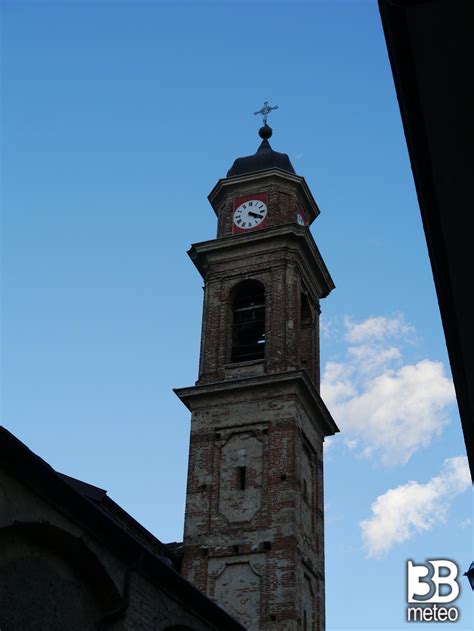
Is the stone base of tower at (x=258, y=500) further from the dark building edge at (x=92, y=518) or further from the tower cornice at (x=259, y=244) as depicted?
the tower cornice at (x=259, y=244)

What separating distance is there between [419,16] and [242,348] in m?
19.6

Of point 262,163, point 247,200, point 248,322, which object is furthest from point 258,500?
point 262,163

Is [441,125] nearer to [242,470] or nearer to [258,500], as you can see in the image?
[258,500]

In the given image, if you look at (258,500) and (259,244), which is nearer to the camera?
(258,500)

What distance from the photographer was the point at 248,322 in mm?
23938

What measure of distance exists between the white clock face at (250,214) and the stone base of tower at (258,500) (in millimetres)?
5694

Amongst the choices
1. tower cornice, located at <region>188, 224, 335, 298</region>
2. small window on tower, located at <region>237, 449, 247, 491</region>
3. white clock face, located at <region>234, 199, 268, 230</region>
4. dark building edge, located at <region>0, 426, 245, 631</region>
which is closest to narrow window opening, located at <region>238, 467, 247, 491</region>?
small window on tower, located at <region>237, 449, 247, 491</region>

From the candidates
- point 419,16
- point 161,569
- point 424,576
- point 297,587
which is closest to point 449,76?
point 419,16

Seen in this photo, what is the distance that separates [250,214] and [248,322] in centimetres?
367

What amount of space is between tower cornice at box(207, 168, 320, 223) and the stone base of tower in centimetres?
717

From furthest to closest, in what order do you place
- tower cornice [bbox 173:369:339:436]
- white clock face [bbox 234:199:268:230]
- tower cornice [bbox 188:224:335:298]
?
white clock face [bbox 234:199:268:230], tower cornice [bbox 188:224:335:298], tower cornice [bbox 173:369:339:436]

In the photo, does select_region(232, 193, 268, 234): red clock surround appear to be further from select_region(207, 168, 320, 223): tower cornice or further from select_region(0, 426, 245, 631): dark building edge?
select_region(0, 426, 245, 631): dark building edge

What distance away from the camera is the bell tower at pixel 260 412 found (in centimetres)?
1936

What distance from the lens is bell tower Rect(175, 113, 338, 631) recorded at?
1936 cm
